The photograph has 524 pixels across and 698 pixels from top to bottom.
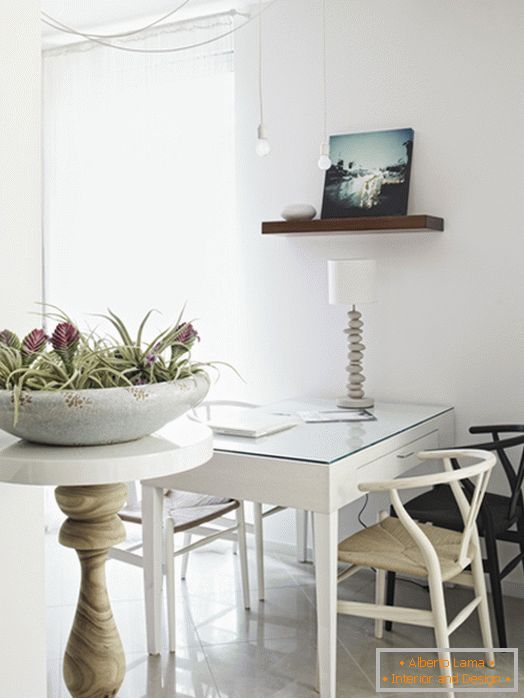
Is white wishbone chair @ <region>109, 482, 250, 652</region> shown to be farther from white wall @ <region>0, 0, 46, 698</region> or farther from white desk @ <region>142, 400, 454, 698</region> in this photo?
white wall @ <region>0, 0, 46, 698</region>

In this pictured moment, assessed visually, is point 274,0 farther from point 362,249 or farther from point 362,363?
point 362,363

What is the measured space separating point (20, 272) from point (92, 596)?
2.06ft

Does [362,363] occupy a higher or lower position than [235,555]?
higher

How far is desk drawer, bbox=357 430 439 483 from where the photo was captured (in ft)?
9.49

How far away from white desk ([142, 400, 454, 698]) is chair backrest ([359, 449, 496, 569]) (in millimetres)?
145

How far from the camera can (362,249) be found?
3904 millimetres

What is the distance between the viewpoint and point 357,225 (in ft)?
12.0

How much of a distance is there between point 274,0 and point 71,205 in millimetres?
1561

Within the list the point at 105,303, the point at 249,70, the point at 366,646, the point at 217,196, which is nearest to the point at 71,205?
the point at 105,303

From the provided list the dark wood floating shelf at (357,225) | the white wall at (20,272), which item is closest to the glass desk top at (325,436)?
the dark wood floating shelf at (357,225)

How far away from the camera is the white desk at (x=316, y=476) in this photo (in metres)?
2.64

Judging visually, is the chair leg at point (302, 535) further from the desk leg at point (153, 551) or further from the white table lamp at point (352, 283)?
the desk leg at point (153, 551)

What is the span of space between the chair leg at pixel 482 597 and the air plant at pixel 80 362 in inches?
70.0

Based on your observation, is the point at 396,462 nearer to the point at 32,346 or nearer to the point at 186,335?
the point at 186,335
